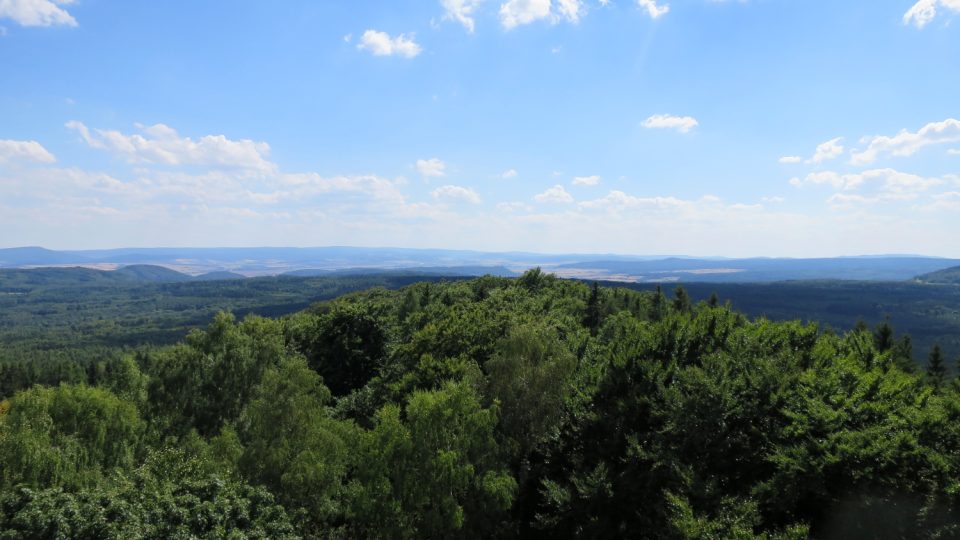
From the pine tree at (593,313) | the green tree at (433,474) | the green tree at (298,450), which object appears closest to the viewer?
the green tree at (433,474)

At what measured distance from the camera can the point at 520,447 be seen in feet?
112

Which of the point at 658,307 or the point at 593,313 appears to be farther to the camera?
the point at 658,307

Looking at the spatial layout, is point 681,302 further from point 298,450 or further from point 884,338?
point 298,450

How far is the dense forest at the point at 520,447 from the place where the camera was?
21.2m

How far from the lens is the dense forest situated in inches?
834

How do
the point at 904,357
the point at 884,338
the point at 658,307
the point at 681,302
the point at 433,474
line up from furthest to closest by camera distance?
the point at 681,302 < the point at 658,307 < the point at 904,357 < the point at 884,338 < the point at 433,474

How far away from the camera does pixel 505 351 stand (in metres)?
36.1

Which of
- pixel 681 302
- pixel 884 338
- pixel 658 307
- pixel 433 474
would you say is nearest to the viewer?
pixel 433 474

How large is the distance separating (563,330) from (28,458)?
42795 mm

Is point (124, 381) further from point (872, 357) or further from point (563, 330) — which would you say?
point (872, 357)

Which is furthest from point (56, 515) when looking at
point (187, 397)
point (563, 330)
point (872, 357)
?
point (872, 357)

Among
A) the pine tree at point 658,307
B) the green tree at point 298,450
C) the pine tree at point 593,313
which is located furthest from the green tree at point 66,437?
the pine tree at point 658,307

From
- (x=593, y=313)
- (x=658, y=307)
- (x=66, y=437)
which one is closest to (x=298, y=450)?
(x=66, y=437)

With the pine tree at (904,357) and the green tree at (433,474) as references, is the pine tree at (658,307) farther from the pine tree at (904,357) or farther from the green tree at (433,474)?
the green tree at (433,474)
